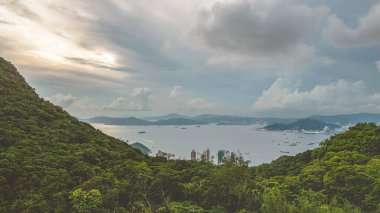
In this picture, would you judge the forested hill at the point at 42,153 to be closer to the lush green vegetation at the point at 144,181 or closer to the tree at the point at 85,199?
the lush green vegetation at the point at 144,181

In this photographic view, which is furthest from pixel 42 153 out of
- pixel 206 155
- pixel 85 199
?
pixel 206 155

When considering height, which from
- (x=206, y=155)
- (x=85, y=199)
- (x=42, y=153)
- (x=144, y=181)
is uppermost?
(x=42, y=153)

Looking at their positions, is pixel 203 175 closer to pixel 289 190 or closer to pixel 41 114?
pixel 289 190

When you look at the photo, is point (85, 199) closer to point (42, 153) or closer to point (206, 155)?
point (42, 153)

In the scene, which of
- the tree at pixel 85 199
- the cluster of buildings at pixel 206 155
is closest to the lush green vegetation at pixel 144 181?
the tree at pixel 85 199

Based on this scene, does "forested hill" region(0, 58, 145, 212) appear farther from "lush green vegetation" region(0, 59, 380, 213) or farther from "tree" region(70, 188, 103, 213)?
"tree" region(70, 188, 103, 213)

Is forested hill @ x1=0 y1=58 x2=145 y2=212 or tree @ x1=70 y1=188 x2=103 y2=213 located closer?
tree @ x1=70 y1=188 x2=103 y2=213

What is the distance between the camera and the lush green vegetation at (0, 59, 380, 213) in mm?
16094

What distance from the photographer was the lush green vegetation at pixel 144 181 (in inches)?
634

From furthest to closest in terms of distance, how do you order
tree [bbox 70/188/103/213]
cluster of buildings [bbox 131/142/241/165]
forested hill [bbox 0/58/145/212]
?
cluster of buildings [bbox 131/142/241/165], forested hill [bbox 0/58/145/212], tree [bbox 70/188/103/213]

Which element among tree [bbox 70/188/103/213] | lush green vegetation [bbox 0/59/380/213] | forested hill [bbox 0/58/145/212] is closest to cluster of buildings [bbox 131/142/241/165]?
lush green vegetation [bbox 0/59/380/213]

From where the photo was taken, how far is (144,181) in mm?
19328

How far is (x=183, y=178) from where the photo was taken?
2188cm

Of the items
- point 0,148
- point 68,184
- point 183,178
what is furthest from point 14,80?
point 183,178
